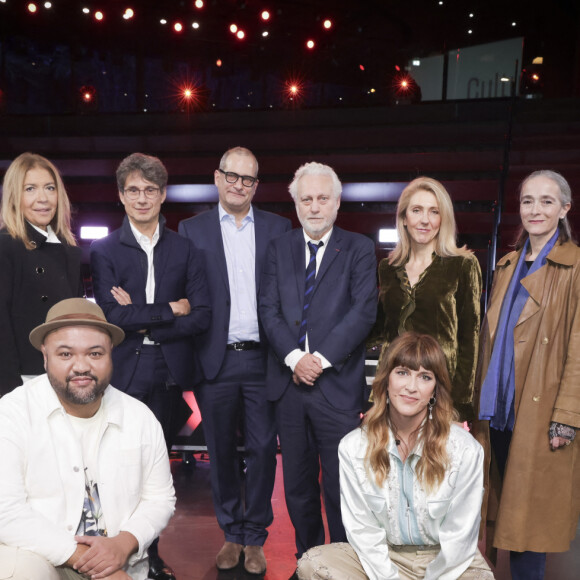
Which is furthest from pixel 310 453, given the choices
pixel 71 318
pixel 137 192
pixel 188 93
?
pixel 188 93

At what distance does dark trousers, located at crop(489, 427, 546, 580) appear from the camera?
242 cm

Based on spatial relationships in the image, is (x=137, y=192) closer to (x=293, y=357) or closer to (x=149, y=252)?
(x=149, y=252)

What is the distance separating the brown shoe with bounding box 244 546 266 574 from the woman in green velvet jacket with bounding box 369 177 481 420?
1.08 meters

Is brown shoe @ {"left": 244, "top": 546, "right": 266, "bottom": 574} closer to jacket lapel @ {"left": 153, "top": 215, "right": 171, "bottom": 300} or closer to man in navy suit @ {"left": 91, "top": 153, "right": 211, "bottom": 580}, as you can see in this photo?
man in navy suit @ {"left": 91, "top": 153, "right": 211, "bottom": 580}

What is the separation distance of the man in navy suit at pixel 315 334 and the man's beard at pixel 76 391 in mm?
823

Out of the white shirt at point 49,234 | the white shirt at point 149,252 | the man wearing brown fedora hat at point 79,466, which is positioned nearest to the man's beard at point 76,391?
the man wearing brown fedora hat at point 79,466

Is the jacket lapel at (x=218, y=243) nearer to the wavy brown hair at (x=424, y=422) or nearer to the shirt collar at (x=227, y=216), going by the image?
the shirt collar at (x=227, y=216)

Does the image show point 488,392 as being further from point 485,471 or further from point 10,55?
point 10,55

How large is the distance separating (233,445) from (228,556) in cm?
47

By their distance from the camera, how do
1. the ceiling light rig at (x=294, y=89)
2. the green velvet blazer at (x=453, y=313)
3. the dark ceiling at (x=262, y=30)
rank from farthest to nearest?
the ceiling light rig at (x=294, y=89)
the dark ceiling at (x=262, y=30)
the green velvet blazer at (x=453, y=313)

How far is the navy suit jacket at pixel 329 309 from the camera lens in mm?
2547

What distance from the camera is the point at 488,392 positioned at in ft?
8.02

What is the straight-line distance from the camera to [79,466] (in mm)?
1944

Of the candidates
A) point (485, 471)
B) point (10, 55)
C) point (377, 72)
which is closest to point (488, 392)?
point (485, 471)
